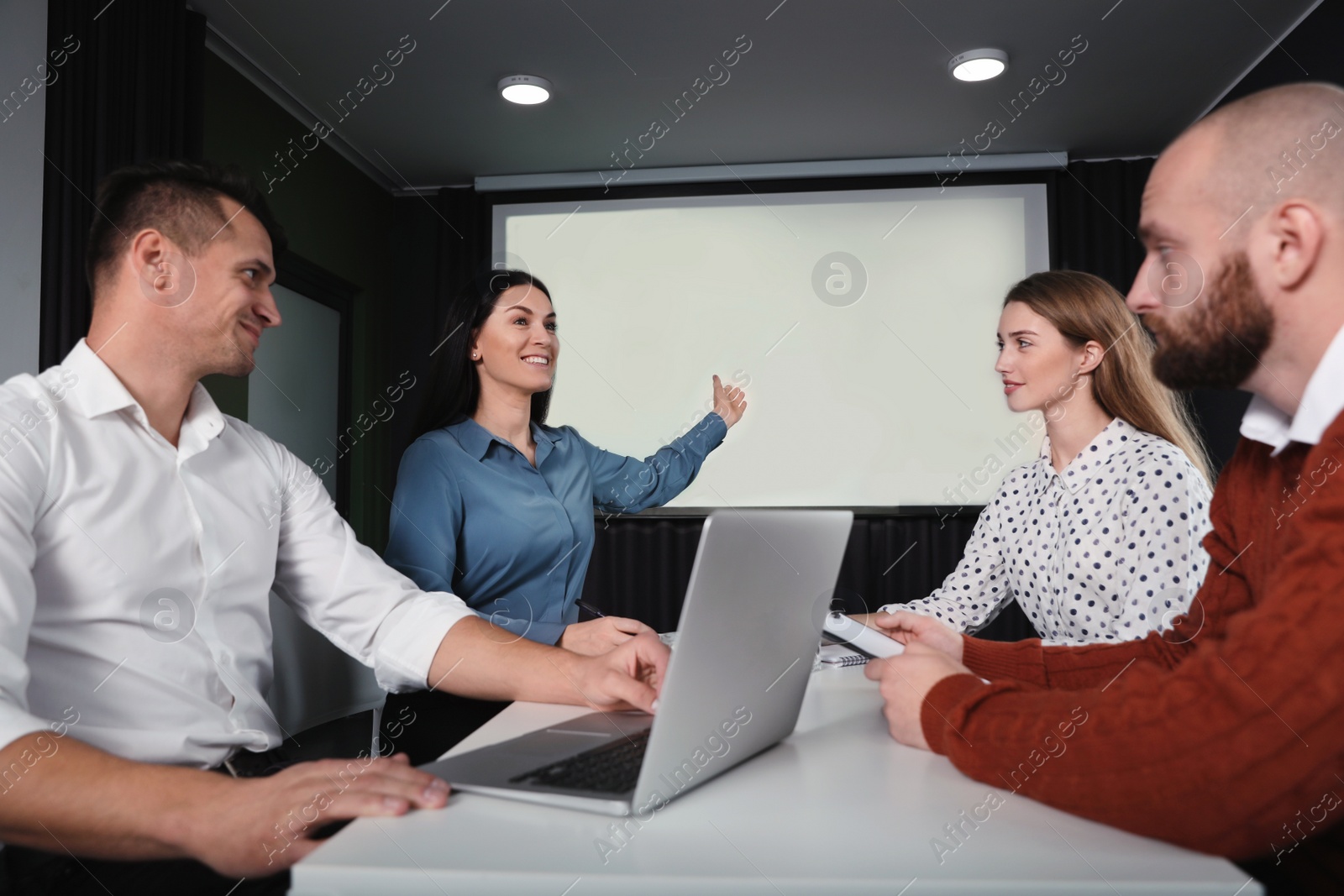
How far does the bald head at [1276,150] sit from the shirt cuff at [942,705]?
0.55 metres

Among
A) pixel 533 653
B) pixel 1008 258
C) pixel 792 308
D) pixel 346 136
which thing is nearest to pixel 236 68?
pixel 346 136

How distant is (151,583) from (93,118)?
204 centimetres

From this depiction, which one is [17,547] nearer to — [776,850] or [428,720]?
[428,720]

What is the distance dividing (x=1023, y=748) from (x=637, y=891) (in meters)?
0.37

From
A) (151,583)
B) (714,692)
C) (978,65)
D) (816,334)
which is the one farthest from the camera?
(816,334)

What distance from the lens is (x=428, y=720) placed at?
1271mm

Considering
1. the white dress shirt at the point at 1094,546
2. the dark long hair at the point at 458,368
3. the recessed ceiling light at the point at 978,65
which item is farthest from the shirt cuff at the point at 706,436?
the recessed ceiling light at the point at 978,65

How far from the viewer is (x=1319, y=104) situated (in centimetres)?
90

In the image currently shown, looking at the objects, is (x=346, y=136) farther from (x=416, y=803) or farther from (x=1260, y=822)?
(x=1260, y=822)

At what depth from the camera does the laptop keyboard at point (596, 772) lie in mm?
761

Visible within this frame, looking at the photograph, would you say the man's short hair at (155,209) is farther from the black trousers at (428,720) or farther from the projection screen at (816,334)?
the projection screen at (816,334)

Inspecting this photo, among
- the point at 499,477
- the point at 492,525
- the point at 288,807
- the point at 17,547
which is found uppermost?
the point at 499,477

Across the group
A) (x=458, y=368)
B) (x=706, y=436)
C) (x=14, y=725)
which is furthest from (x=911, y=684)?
(x=706, y=436)

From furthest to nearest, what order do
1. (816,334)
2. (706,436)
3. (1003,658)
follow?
(816,334) → (706,436) → (1003,658)
